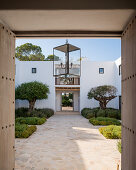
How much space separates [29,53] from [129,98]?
99.9ft

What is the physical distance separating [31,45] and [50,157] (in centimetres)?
2866

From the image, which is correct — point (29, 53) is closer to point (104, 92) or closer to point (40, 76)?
point (40, 76)

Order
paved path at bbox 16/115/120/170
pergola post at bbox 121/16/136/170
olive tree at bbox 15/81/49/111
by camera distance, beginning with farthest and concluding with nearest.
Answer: olive tree at bbox 15/81/49/111
paved path at bbox 16/115/120/170
pergola post at bbox 121/16/136/170

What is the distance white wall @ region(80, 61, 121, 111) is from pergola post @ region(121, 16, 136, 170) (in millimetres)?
15409

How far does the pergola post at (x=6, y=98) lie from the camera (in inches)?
118

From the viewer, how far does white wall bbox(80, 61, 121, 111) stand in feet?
61.3

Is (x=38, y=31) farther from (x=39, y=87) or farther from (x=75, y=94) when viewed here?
(x=75, y=94)

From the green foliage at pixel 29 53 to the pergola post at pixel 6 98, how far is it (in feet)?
93.5

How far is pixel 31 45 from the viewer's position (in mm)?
31969

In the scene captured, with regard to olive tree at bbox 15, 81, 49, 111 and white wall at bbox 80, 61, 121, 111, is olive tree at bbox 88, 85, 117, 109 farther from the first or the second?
olive tree at bbox 15, 81, 49, 111

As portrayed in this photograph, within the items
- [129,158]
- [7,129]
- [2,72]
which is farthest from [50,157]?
[2,72]

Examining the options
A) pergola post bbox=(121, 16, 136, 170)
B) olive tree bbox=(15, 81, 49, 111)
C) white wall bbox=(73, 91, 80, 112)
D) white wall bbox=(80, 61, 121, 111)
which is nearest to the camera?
pergola post bbox=(121, 16, 136, 170)

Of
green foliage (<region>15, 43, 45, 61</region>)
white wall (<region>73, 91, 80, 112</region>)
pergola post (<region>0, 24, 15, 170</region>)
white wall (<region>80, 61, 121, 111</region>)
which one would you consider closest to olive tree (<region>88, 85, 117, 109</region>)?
white wall (<region>80, 61, 121, 111</region>)

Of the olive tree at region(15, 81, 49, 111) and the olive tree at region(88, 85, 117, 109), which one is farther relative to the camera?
the olive tree at region(15, 81, 49, 111)
